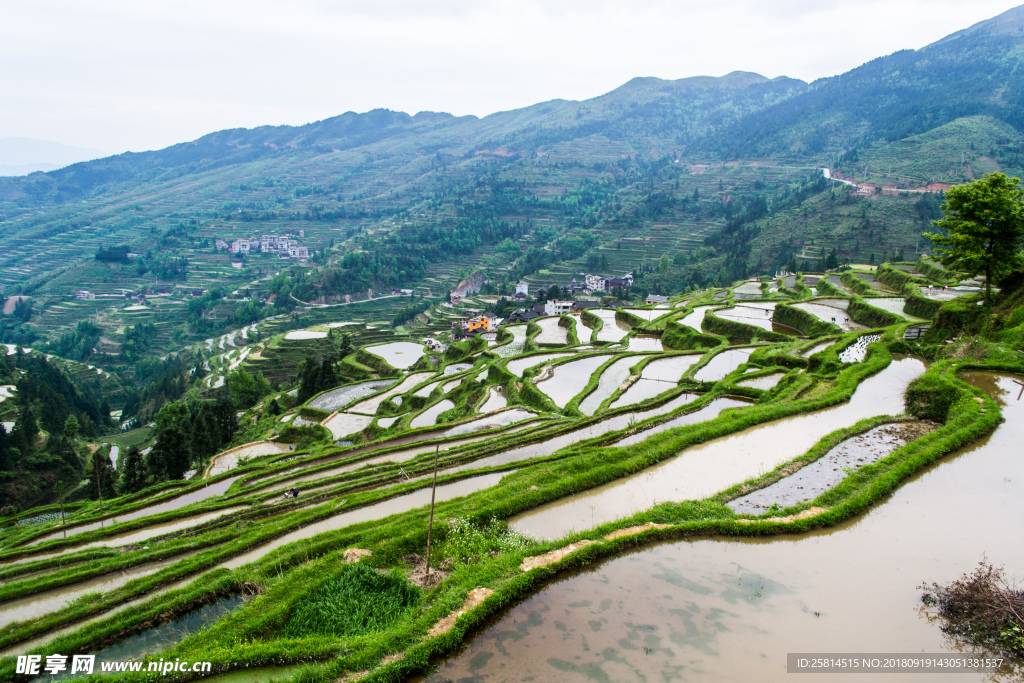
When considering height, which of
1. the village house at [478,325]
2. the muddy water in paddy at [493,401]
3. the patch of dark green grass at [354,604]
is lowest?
the village house at [478,325]

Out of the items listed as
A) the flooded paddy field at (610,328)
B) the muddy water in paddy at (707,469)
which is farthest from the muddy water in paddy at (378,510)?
the flooded paddy field at (610,328)

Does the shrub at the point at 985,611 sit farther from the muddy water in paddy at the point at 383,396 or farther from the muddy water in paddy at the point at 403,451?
the muddy water in paddy at the point at 383,396

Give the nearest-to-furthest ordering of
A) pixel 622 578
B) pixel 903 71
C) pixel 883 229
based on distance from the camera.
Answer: pixel 622 578 → pixel 883 229 → pixel 903 71

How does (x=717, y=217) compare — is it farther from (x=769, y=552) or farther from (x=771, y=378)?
(x=769, y=552)

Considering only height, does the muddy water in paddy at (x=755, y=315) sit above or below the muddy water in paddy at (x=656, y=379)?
below

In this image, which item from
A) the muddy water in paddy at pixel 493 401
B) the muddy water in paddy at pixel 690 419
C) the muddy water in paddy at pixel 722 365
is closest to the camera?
the muddy water in paddy at pixel 690 419

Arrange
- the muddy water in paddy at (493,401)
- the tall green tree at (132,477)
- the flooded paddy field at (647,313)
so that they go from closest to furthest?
the muddy water in paddy at (493,401) < the tall green tree at (132,477) < the flooded paddy field at (647,313)

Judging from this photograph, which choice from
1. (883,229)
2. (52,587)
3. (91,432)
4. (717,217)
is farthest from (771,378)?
(717,217)

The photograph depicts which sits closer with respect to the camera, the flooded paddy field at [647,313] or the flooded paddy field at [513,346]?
the flooded paddy field at [513,346]
